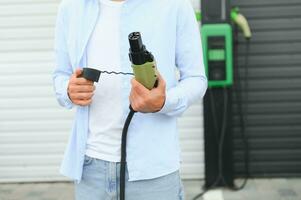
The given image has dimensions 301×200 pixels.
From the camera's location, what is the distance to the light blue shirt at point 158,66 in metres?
1.80

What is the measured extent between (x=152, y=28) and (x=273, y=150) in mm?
3550

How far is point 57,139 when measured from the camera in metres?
5.23

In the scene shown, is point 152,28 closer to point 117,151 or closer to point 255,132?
point 117,151

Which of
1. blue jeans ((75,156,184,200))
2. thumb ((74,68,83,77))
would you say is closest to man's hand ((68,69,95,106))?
thumb ((74,68,83,77))

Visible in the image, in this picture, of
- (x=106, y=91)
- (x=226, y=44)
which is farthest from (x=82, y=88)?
(x=226, y=44)

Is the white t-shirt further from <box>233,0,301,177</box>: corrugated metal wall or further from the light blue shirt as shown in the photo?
<box>233,0,301,177</box>: corrugated metal wall

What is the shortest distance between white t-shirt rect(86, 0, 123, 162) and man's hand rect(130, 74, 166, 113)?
7.5 inches

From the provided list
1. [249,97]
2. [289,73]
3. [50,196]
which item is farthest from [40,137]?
[289,73]

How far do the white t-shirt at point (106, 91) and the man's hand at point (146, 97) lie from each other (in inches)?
7.5

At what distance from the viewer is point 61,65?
1978 mm

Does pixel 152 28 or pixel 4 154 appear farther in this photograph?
pixel 4 154

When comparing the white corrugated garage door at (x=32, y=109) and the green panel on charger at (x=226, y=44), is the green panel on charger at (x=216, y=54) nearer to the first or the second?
the green panel on charger at (x=226, y=44)

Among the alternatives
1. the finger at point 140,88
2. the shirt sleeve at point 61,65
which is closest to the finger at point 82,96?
the shirt sleeve at point 61,65

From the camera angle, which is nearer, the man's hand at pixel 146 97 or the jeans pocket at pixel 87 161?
the man's hand at pixel 146 97
